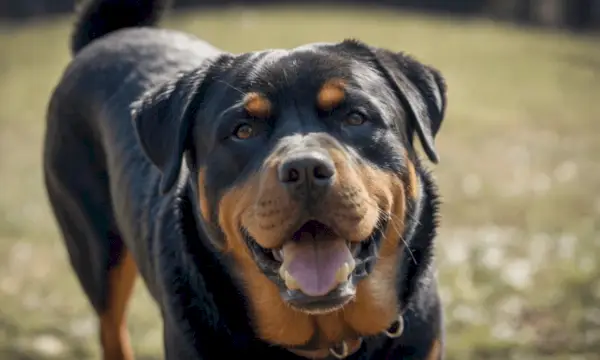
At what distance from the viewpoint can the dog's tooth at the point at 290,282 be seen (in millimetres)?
2855

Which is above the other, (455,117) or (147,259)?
(147,259)

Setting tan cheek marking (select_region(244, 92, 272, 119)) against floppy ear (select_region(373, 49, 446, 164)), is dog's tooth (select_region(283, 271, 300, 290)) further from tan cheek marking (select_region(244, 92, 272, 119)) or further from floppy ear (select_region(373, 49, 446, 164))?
floppy ear (select_region(373, 49, 446, 164))

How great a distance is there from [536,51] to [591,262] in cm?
713

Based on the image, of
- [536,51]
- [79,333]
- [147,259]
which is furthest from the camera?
[536,51]

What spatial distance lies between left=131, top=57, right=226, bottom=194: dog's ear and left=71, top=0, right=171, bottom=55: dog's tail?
58.8 inches

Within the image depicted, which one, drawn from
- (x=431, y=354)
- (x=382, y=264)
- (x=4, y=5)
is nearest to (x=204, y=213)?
(x=382, y=264)

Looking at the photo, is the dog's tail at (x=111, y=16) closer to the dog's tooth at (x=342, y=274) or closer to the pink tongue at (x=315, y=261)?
the pink tongue at (x=315, y=261)

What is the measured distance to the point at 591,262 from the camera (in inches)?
223

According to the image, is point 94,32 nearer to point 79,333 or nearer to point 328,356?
point 79,333

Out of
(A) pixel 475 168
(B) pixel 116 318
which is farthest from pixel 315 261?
(A) pixel 475 168

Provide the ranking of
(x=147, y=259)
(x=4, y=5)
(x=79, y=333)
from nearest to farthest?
(x=147, y=259) → (x=79, y=333) → (x=4, y=5)

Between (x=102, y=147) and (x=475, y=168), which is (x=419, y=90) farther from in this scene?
(x=475, y=168)

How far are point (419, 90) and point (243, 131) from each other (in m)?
0.67

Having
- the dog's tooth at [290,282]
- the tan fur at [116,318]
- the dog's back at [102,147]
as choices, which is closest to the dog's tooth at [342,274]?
the dog's tooth at [290,282]
